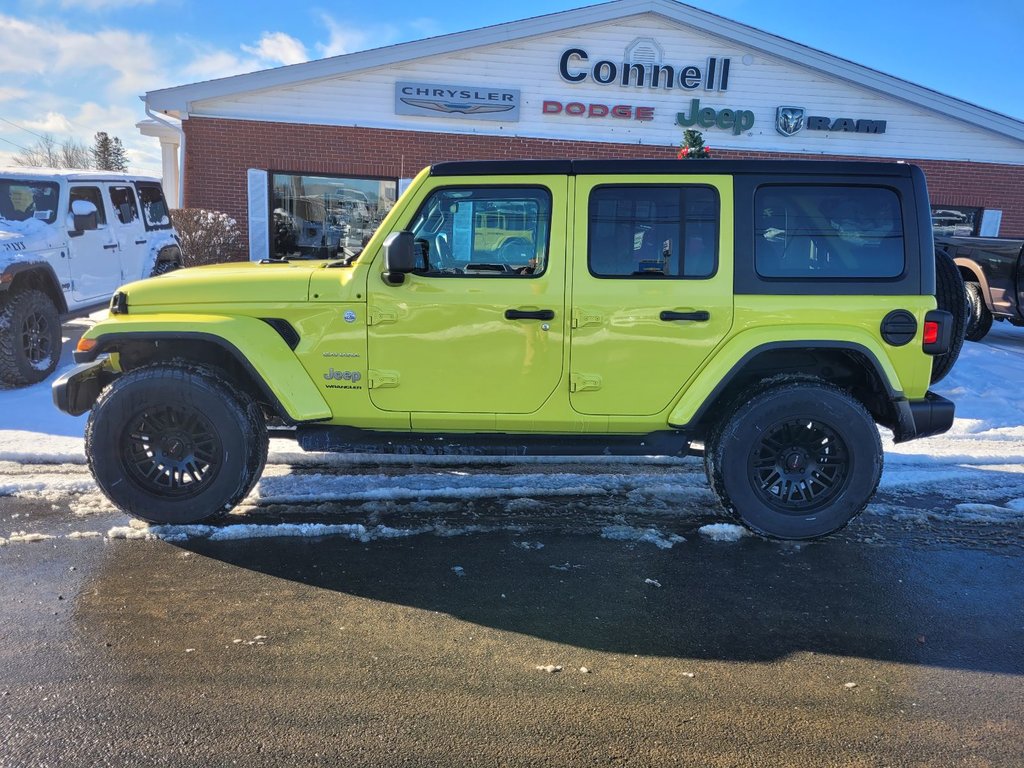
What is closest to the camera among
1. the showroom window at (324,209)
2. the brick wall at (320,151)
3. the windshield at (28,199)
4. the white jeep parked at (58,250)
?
the white jeep parked at (58,250)

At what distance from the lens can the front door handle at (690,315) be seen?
387cm

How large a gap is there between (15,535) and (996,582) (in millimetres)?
5152

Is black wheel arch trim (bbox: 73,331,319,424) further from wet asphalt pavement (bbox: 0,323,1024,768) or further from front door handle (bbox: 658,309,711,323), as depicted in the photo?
front door handle (bbox: 658,309,711,323)

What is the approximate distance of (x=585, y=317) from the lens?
3891 millimetres

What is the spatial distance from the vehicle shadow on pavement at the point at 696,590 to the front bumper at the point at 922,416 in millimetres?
666

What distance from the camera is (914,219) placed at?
12.8 feet

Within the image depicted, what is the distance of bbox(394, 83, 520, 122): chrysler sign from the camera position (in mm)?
12648

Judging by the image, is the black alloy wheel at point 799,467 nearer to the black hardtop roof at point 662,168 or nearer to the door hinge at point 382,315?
the black hardtop roof at point 662,168

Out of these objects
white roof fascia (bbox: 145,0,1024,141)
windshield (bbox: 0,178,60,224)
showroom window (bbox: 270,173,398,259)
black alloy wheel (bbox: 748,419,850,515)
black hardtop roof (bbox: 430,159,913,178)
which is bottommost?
black alloy wheel (bbox: 748,419,850,515)

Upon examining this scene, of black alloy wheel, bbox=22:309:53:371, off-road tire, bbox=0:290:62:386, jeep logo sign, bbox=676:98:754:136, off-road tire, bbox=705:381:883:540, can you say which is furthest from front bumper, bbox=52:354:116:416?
jeep logo sign, bbox=676:98:754:136

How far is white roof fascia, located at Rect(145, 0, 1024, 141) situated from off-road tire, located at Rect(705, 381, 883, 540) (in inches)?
417

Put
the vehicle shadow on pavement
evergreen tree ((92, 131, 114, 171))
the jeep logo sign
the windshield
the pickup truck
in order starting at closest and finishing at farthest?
1. the vehicle shadow on pavement
2. the windshield
3. the pickup truck
4. the jeep logo sign
5. evergreen tree ((92, 131, 114, 171))

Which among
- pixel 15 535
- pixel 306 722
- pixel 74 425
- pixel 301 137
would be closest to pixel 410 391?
pixel 306 722

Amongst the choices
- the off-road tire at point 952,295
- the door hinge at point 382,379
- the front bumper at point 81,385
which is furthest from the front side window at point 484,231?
the off-road tire at point 952,295
